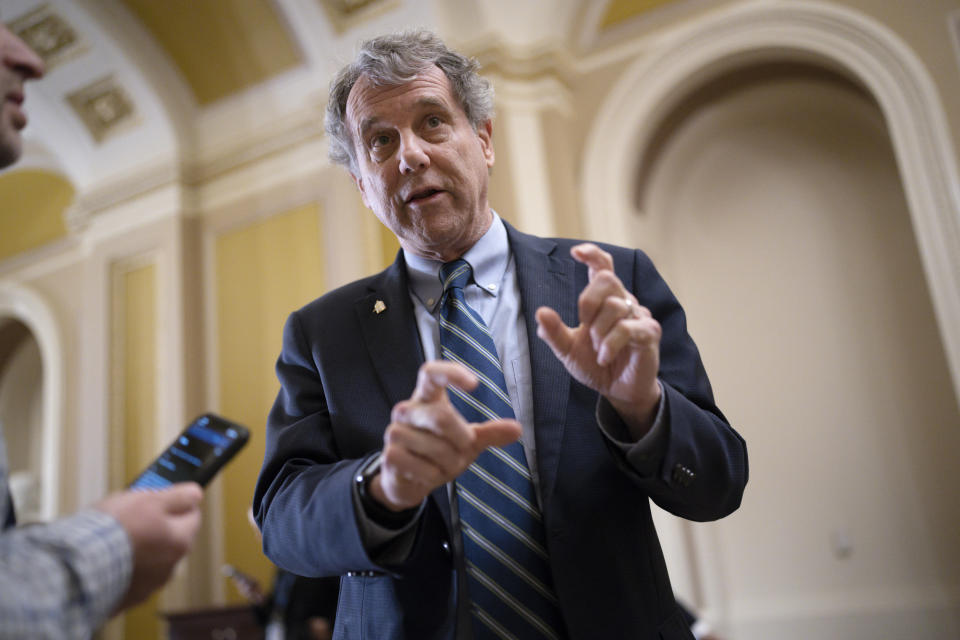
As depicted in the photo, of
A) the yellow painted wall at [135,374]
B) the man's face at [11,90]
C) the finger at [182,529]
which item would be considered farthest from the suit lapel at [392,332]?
the yellow painted wall at [135,374]

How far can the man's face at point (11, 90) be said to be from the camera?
92 centimetres

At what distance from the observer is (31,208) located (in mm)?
7090

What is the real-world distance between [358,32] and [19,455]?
608 centimetres

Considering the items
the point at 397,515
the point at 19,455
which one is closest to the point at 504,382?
the point at 397,515

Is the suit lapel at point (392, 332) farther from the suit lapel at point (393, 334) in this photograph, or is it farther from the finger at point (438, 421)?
the finger at point (438, 421)

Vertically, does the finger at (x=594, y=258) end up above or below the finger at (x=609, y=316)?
above

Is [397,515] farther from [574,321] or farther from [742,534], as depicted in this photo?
[742,534]

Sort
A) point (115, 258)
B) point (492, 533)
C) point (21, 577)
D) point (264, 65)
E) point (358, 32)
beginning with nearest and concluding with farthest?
point (21, 577)
point (492, 533)
point (358, 32)
point (264, 65)
point (115, 258)

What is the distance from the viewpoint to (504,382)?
1.23m

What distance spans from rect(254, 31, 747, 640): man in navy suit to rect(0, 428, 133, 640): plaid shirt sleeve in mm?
293

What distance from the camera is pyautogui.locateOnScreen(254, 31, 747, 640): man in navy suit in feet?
3.21

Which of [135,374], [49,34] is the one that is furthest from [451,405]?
[49,34]

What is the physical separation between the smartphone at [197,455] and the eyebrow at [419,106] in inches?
23.7

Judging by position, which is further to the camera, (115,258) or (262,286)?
(115,258)
